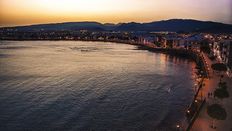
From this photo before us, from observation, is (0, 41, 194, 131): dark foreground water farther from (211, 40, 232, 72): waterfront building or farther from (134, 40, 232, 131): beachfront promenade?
(211, 40, 232, 72): waterfront building

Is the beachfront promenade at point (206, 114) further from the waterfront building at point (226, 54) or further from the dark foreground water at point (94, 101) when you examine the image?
the waterfront building at point (226, 54)

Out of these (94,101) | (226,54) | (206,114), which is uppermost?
(226,54)

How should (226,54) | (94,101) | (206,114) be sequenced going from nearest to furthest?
(206,114) → (94,101) → (226,54)

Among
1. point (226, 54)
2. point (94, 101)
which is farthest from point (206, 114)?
point (226, 54)

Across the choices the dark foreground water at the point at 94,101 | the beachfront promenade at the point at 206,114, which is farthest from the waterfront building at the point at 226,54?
the dark foreground water at the point at 94,101

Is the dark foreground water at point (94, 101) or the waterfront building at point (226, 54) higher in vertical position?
the waterfront building at point (226, 54)

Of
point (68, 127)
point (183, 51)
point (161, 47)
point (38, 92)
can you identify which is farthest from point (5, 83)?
point (161, 47)

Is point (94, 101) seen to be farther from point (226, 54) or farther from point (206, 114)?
point (226, 54)

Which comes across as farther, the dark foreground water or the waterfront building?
the waterfront building

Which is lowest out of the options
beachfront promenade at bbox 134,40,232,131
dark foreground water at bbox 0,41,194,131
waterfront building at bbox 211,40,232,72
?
dark foreground water at bbox 0,41,194,131

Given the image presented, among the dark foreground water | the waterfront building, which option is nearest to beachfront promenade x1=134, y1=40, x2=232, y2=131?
the dark foreground water

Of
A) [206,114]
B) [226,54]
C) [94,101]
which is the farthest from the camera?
[226,54]
